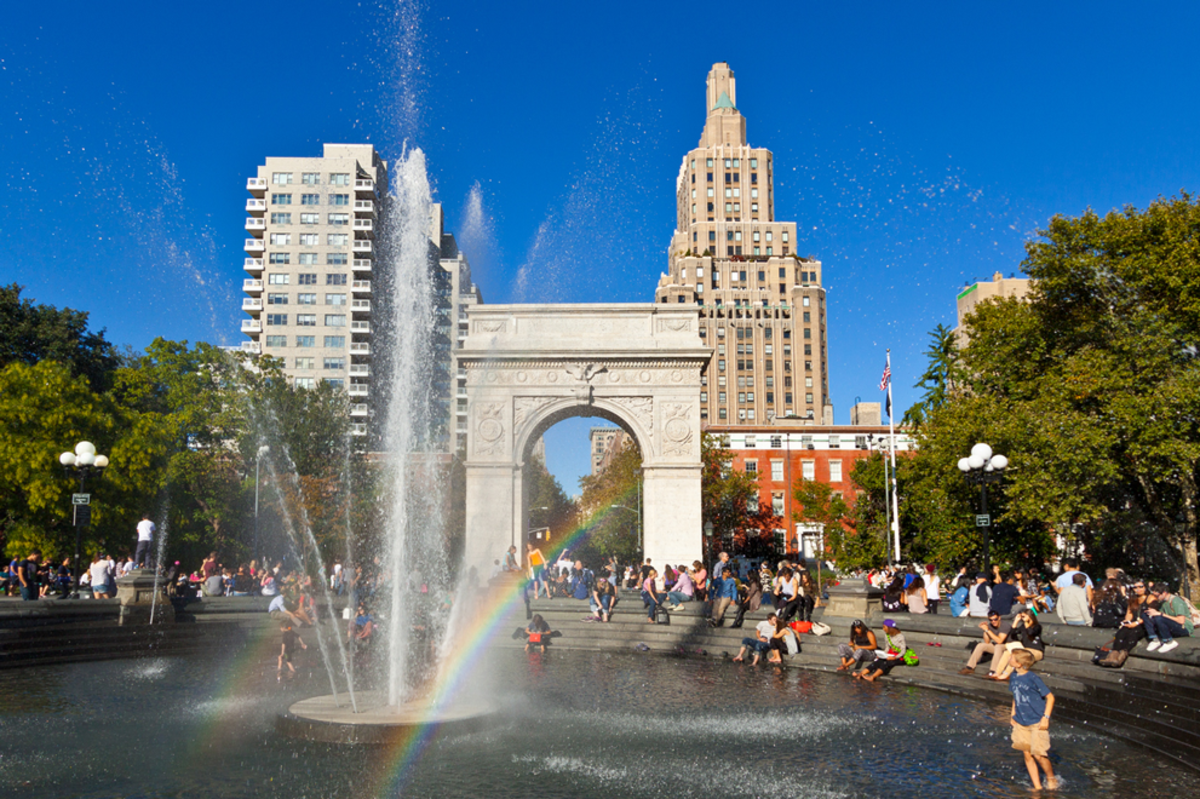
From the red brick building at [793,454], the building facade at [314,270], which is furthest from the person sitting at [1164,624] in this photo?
the building facade at [314,270]

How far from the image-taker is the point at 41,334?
41.3 meters

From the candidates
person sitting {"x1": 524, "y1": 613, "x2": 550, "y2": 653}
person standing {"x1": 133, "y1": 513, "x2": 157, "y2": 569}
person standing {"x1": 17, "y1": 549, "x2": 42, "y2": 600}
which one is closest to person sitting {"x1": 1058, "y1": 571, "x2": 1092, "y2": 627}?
person sitting {"x1": 524, "y1": 613, "x2": 550, "y2": 653}

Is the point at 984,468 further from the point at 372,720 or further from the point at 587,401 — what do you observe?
the point at 587,401

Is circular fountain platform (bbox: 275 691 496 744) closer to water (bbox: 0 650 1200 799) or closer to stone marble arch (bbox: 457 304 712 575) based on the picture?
water (bbox: 0 650 1200 799)

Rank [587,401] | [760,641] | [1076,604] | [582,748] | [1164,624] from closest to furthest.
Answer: [582,748], [1164,624], [1076,604], [760,641], [587,401]

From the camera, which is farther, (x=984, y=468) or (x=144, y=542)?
(x=144, y=542)

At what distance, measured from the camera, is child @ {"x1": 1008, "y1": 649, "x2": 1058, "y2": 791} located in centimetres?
846

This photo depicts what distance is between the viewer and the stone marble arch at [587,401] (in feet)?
111

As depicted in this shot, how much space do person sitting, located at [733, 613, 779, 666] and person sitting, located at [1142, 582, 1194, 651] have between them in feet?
22.4

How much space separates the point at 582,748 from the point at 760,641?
8.51 metres

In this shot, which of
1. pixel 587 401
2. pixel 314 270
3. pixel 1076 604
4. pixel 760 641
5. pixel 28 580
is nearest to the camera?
pixel 1076 604

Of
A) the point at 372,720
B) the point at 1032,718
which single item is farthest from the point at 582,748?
the point at 1032,718

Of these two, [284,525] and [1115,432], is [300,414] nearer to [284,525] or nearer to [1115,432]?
[284,525]

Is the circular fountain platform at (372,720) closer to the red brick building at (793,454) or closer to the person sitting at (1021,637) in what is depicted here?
the person sitting at (1021,637)
